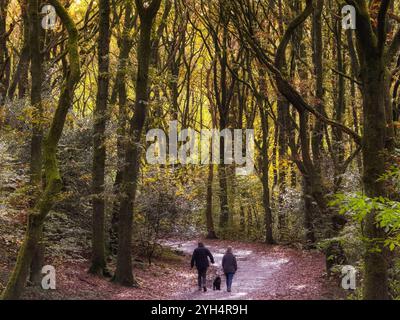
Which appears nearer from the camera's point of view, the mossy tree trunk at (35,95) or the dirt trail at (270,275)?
the mossy tree trunk at (35,95)

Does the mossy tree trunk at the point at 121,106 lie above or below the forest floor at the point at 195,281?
above

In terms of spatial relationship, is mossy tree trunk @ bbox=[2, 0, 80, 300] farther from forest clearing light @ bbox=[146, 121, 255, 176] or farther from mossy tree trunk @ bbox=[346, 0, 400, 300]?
forest clearing light @ bbox=[146, 121, 255, 176]

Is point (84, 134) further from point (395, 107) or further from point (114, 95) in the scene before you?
point (395, 107)

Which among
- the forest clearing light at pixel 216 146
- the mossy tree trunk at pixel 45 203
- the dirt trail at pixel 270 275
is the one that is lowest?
the dirt trail at pixel 270 275

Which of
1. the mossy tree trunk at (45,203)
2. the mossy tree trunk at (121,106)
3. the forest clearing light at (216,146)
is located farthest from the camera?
the forest clearing light at (216,146)

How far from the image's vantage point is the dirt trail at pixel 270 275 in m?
14.8

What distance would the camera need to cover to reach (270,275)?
62.0 ft

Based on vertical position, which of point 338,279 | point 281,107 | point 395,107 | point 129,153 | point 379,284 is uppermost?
point 281,107

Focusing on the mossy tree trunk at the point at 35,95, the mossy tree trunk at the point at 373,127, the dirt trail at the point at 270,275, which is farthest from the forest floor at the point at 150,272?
the mossy tree trunk at the point at 373,127

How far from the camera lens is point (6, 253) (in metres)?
12.7

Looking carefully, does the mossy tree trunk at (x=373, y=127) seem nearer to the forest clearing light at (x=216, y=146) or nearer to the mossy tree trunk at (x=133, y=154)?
the mossy tree trunk at (x=133, y=154)

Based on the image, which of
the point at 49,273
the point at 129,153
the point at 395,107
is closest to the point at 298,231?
the point at 395,107

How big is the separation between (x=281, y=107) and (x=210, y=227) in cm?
951

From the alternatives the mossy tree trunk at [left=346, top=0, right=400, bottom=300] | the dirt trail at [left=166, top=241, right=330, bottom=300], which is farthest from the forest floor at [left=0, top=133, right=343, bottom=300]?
the mossy tree trunk at [left=346, top=0, right=400, bottom=300]
